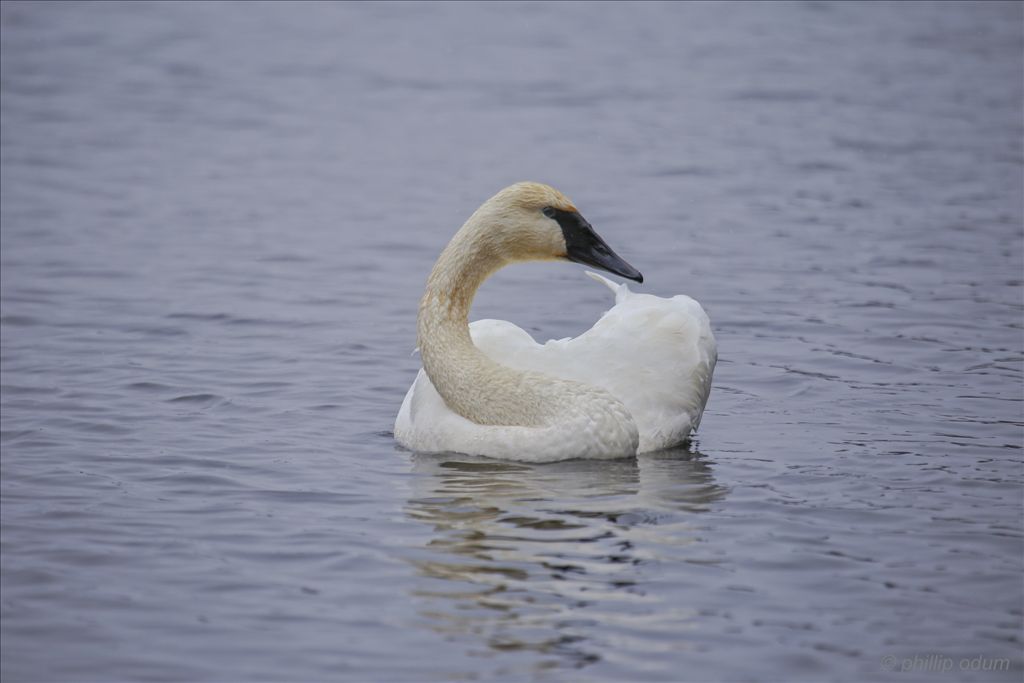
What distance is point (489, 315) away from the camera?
1360cm

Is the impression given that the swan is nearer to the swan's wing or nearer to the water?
the swan's wing

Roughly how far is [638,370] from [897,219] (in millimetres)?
8376

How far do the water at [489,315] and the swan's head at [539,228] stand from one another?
1.31m

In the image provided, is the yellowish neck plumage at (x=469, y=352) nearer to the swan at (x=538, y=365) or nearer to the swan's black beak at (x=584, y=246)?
the swan at (x=538, y=365)

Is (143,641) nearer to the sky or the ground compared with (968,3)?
nearer to the ground

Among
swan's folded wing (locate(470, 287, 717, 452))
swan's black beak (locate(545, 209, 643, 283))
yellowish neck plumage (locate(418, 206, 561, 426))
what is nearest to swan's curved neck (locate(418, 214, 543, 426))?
yellowish neck plumage (locate(418, 206, 561, 426))

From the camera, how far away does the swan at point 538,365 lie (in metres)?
8.95

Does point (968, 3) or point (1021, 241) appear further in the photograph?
point (968, 3)

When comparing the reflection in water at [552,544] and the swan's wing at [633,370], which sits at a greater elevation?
the swan's wing at [633,370]

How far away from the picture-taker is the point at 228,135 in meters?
21.8

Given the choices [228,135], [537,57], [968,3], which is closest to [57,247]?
[228,135]

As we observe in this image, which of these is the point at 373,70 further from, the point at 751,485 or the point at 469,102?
the point at 751,485

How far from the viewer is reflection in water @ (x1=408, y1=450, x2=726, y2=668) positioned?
655 centimetres

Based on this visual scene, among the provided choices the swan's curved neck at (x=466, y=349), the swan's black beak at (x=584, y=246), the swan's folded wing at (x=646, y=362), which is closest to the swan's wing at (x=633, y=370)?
the swan's folded wing at (x=646, y=362)
